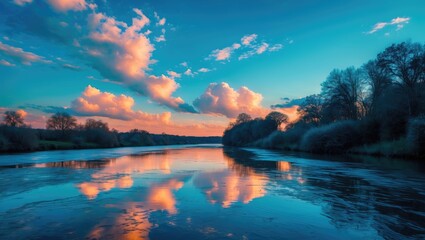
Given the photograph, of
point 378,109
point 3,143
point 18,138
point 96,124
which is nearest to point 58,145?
→ point 18,138

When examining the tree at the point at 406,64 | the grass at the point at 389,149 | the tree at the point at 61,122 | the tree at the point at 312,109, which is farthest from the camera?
the tree at the point at 61,122

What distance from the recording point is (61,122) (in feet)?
285

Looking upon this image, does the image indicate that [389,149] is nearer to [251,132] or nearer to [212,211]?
[212,211]

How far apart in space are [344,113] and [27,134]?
2254 inches

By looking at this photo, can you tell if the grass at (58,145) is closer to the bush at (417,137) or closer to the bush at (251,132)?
the bush at (251,132)

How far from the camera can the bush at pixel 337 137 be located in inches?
1524

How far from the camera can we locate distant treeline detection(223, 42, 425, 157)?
28.2m

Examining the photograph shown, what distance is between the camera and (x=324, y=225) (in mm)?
6441

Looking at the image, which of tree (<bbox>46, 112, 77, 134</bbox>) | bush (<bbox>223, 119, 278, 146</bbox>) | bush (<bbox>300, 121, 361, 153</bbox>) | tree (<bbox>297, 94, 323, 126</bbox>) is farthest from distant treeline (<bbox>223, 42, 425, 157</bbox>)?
tree (<bbox>46, 112, 77, 134</bbox>)

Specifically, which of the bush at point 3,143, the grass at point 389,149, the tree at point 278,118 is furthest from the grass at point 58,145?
the grass at point 389,149

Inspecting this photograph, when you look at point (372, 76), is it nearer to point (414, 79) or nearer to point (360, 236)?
point (414, 79)

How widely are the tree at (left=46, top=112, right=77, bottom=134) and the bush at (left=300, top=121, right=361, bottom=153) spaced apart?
247 feet

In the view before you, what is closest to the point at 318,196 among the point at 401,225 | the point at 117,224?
the point at 401,225

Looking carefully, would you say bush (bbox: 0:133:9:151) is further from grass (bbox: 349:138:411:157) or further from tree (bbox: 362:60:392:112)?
tree (bbox: 362:60:392:112)
